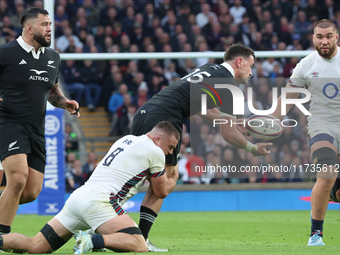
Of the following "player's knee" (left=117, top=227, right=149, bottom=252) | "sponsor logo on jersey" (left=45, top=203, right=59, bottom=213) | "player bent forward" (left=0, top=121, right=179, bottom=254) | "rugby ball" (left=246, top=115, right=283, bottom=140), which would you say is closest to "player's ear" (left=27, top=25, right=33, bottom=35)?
"player bent forward" (left=0, top=121, right=179, bottom=254)

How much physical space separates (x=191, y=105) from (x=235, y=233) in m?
2.38

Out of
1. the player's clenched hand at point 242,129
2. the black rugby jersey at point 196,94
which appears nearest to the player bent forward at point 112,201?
the black rugby jersey at point 196,94

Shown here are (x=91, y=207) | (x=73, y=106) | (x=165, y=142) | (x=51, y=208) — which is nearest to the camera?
(x=91, y=207)

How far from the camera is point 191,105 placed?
5.31 m

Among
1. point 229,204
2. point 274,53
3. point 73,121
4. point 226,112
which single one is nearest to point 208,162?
point 229,204

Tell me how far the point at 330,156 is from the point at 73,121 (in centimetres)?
1002

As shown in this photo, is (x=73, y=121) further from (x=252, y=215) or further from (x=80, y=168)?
(x=252, y=215)

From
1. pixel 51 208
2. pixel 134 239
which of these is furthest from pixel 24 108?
pixel 51 208

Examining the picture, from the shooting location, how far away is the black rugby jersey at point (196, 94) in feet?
17.2

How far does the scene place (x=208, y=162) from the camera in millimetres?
11055

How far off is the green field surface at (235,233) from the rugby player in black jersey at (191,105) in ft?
1.84

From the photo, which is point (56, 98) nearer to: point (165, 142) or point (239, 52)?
point (165, 142)

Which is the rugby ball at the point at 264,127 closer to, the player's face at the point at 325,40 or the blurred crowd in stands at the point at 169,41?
the player's face at the point at 325,40

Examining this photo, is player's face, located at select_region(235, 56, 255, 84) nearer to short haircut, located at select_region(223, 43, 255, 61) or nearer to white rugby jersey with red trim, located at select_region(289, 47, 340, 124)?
short haircut, located at select_region(223, 43, 255, 61)
